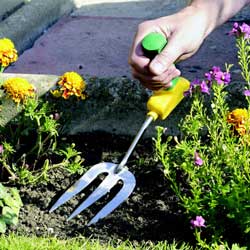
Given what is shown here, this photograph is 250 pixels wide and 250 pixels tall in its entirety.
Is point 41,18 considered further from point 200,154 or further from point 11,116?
point 200,154

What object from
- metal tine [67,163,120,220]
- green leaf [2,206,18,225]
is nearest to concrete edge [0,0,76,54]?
metal tine [67,163,120,220]

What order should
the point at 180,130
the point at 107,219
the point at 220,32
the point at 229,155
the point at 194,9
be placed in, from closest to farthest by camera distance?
1. the point at 194,9
2. the point at 229,155
3. the point at 107,219
4. the point at 180,130
5. the point at 220,32

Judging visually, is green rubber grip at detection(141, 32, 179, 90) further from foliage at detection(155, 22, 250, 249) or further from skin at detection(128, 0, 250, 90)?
foliage at detection(155, 22, 250, 249)

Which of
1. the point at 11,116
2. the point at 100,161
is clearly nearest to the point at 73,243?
the point at 100,161

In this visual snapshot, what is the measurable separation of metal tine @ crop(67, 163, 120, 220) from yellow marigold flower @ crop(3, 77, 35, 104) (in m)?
0.48

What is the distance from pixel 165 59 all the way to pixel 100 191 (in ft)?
2.79

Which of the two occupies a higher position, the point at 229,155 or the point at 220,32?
the point at 229,155

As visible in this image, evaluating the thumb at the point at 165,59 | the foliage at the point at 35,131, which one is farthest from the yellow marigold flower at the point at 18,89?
the thumb at the point at 165,59

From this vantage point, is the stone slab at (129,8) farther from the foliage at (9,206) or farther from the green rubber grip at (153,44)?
the green rubber grip at (153,44)

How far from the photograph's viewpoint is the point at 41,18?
A: 16.6ft

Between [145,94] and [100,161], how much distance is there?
1.16ft

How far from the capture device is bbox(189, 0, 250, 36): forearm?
7.72 ft

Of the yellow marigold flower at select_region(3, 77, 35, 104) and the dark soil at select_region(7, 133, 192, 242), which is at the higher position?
the yellow marigold flower at select_region(3, 77, 35, 104)

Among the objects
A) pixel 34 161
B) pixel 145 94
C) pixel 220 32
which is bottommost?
pixel 220 32
